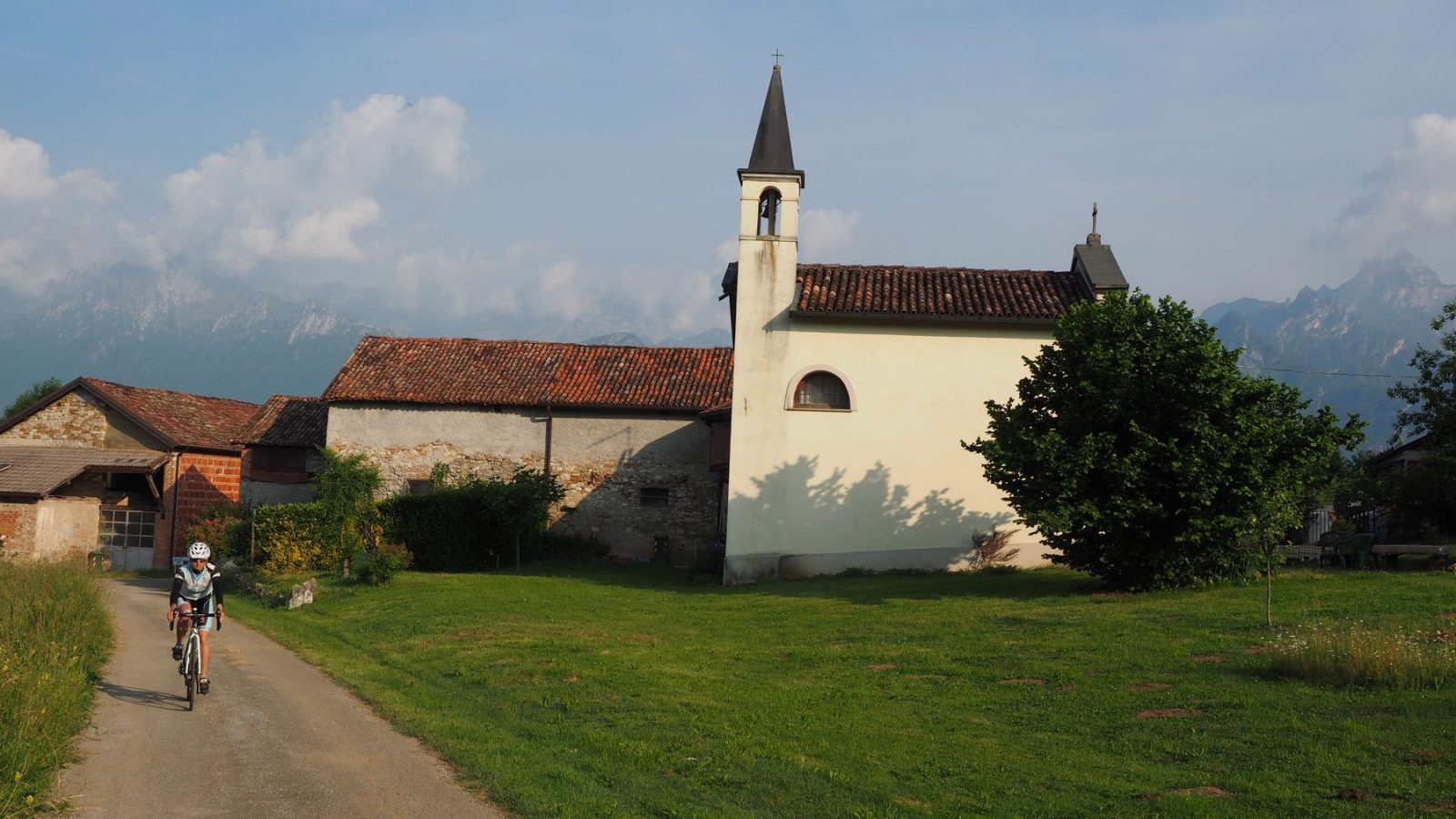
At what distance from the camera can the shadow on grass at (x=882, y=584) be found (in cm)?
2147

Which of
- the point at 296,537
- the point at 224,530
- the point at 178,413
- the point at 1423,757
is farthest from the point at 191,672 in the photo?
the point at 178,413

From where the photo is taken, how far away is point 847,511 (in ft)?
89.2

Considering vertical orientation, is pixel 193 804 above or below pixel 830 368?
below

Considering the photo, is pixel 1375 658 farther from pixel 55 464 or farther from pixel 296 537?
pixel 55 464

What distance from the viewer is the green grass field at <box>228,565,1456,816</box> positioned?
8734 mm

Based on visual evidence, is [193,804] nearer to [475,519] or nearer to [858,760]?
[858,760]

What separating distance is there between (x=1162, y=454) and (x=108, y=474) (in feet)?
107

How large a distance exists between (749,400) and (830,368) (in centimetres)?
199

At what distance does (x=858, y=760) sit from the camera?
9844 mm

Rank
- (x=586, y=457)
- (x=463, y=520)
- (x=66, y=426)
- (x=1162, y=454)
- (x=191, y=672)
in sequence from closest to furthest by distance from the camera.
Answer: (x=191, y=672), (x=1162, y=454), (x=463, y=520), (x=586, y=457), (x=66, y=426)

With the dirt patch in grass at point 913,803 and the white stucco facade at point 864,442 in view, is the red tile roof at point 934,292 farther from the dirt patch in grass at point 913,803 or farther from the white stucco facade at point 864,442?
the dirt patch in grass at point 913,803

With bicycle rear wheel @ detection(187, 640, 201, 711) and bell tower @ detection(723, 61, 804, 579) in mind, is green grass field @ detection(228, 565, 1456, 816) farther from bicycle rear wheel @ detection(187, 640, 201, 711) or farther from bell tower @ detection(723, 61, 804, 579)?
bell tower @ detection(723, 61, 804, 579)

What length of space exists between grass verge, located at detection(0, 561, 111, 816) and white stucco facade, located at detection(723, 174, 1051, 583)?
13.6 m

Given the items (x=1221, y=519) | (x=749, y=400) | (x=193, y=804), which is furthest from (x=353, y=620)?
(x=1221, y=519)
